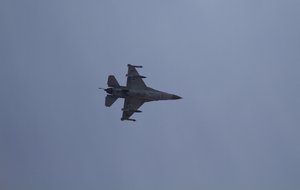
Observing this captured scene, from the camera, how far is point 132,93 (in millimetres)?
165000

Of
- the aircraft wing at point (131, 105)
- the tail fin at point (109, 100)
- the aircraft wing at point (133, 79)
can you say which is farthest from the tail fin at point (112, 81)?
the aircraft wing at point (131, 105)

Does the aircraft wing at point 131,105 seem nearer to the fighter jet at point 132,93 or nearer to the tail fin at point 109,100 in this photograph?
the fighter jet at point 132,93

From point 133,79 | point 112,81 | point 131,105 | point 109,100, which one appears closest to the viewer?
point 112,81

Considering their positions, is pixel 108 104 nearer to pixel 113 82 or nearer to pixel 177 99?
pixel 113 82

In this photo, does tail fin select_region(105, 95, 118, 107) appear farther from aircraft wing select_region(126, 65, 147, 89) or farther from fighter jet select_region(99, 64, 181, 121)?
aircraft wing select_region(126, 65, 147, 89)

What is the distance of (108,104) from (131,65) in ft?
44.3

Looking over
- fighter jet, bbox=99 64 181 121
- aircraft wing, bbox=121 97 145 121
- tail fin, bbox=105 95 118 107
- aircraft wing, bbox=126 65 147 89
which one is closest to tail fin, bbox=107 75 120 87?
fighter jet, bbox=99 64 181 121

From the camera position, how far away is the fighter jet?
164 m

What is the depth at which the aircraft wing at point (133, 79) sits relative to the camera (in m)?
168

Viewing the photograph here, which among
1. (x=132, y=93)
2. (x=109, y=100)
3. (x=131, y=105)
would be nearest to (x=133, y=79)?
(x=132, y=93)

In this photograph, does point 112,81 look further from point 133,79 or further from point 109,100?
point 133,79

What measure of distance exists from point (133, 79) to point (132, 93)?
17.5ft

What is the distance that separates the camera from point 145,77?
544ft

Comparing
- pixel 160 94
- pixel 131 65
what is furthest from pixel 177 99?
pixel 131 65
